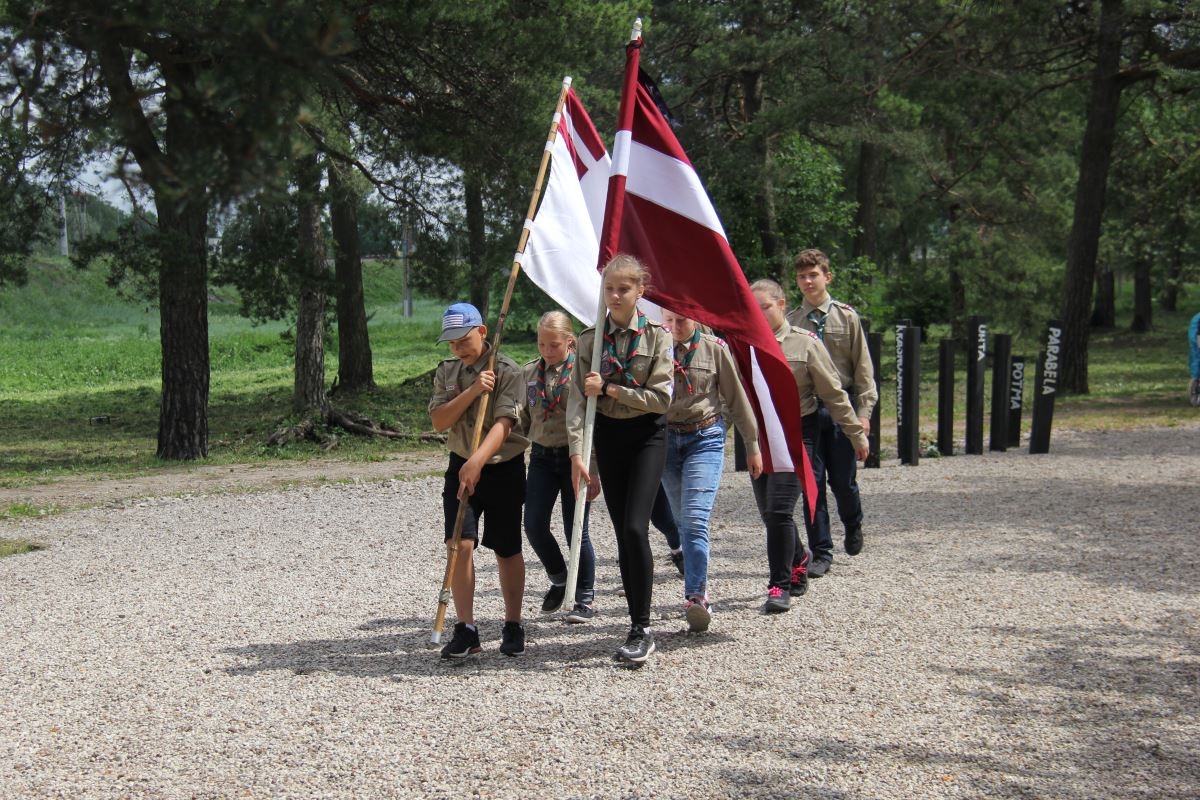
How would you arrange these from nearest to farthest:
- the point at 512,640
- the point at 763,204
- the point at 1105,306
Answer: the point at 512,640
the point at 763,204
the point at 1105,306

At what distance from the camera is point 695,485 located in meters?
6.34

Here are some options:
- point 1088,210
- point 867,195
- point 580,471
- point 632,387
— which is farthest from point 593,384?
point 867,195

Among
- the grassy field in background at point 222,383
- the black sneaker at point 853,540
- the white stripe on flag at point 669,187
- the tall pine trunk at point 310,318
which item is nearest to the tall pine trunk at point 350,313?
the grassy field in background at point 222,383

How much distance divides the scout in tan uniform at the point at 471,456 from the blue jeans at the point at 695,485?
85 centimetres

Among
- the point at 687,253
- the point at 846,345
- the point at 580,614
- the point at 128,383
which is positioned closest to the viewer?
the point at 687,253

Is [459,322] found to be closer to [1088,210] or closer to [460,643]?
[460,643]

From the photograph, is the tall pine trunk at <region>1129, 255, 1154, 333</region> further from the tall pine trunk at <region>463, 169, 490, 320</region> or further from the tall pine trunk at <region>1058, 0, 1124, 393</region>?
the tall pine trunk at <region>463, 169, 490, 320</region>

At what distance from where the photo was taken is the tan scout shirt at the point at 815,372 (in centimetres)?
713

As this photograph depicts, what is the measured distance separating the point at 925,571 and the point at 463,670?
3.45m

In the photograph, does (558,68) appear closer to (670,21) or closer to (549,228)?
(670,21)

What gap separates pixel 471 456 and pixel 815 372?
2.30 meters

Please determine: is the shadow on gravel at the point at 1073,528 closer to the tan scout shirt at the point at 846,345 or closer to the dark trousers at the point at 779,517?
the tan scout shirt at the point at 846,345

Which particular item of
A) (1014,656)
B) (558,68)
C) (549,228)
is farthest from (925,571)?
(558,68)

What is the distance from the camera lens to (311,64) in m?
3.09
